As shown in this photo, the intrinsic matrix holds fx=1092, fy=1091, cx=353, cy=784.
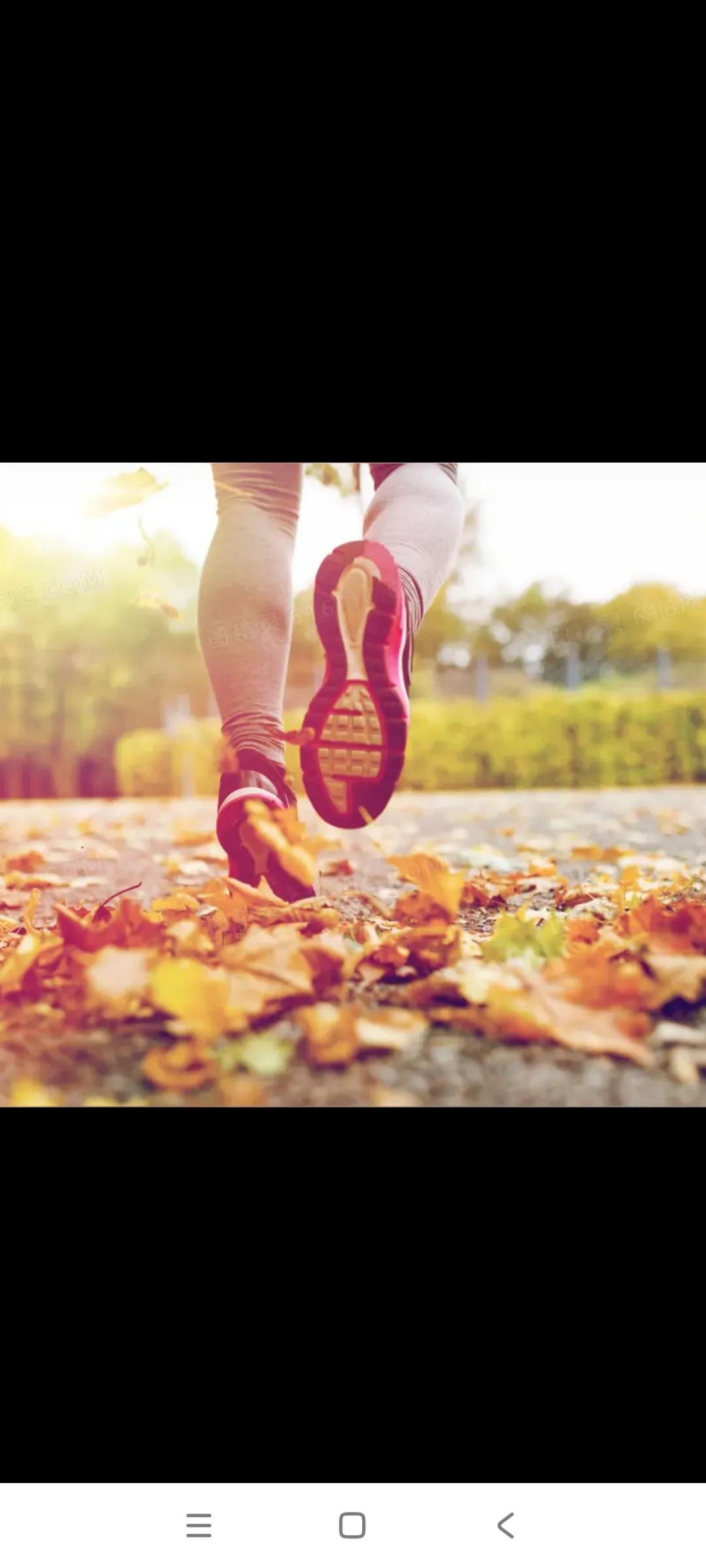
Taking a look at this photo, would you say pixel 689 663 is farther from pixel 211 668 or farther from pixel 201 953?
pixel 201 953

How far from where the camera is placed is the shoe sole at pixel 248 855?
56.3 inches

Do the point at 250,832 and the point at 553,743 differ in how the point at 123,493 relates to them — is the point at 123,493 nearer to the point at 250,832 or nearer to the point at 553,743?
the point at 250,832

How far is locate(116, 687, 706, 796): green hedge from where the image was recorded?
6684mm

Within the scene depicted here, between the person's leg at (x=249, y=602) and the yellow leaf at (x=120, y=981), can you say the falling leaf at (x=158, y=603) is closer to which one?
the person's leg at (x=249, y=602)

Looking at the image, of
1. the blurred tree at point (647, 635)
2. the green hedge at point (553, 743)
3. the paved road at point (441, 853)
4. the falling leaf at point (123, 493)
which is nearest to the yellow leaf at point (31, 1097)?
the paved road at point (441, 853)

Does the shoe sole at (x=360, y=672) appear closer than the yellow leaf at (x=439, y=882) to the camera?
No

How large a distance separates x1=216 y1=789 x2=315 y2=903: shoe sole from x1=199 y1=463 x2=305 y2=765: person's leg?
145mm

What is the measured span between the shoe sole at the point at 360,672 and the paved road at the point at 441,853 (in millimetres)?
441

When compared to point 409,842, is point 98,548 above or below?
above

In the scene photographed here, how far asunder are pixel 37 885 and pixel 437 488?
1.15 m

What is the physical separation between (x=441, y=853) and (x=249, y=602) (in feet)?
3.56

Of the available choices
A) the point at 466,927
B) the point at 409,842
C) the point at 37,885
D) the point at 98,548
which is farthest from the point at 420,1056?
the point at 98,548

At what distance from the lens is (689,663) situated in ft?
25.4

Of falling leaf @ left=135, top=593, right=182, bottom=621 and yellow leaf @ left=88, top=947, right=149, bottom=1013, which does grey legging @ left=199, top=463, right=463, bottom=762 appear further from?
yellow leaf @ left=88, top=947, right=149, bottom=1013
